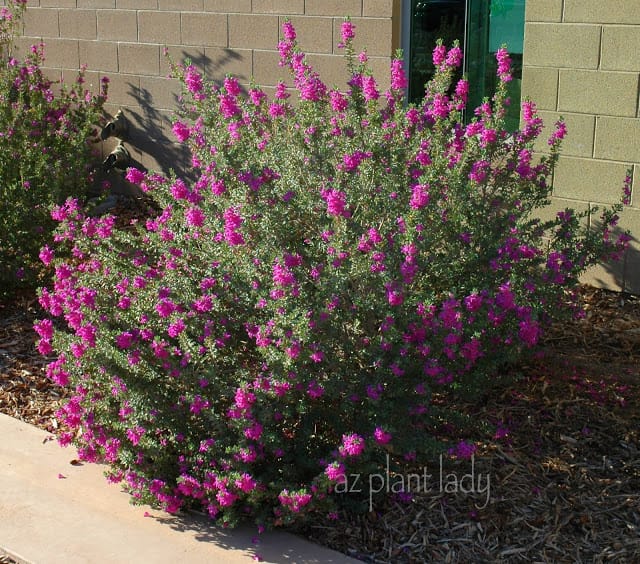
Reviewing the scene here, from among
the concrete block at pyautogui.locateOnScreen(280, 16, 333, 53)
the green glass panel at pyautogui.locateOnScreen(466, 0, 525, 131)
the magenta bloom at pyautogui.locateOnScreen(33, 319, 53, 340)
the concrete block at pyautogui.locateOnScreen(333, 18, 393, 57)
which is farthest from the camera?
the concrete block at pyautogui.locateOnScreen(280, 16, 333, 53)

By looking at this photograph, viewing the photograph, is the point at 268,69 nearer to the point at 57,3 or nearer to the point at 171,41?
the point at 171,41

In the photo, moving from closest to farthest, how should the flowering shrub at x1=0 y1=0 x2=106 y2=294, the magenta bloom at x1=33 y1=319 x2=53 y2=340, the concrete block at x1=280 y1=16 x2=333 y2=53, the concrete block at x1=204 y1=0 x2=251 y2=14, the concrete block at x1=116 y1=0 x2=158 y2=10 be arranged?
the magenta bloom at x1=33 y1=319 x2=53 y2=340 < the flowering shrub at x1=0 y1=0 x2=106 y2=294 < the concrete block at x1=280 y1=16 x2=333 y2=53 < the concrete block at x1=204 y1=0 x2=251 y2=14 < the concrete block at x1=116 y1=0 x2=158 y2=10

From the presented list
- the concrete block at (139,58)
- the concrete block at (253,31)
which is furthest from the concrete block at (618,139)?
the concrete block at (139,58)

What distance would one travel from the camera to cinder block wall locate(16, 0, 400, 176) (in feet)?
24.2

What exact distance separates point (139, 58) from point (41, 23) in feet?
4.87

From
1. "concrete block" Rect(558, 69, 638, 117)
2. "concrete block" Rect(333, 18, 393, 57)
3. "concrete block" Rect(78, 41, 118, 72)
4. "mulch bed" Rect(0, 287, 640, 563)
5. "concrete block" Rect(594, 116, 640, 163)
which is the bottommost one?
"mulch bed" Rect(0, 287, 640, 563)

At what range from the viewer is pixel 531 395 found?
5016 mm

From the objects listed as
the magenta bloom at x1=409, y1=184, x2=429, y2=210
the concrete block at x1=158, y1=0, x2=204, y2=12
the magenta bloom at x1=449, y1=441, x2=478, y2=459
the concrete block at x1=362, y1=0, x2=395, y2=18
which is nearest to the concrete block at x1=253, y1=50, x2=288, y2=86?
the concrete block at x1=158, y1=0, x2=204, y2=12

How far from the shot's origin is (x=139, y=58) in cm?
891

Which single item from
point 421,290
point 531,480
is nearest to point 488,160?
point 421,290

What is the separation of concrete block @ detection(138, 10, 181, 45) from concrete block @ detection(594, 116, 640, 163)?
3.87 meters

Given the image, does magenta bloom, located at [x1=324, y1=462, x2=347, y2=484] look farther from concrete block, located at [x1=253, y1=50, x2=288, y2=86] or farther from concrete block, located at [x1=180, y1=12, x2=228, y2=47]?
concrete block, located at [x1=180, y1=12, x2=228, y2=47]

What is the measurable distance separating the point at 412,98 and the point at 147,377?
13.4 feet

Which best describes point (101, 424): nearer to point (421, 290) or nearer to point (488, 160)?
point (421, 290)
